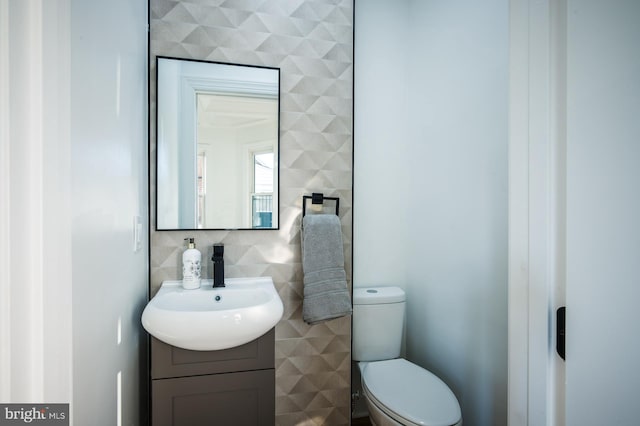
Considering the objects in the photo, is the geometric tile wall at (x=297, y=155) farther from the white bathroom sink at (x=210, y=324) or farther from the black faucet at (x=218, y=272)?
the white bathroom sink at (x=210, y=324)

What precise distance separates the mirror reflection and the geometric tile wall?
0.06 meters

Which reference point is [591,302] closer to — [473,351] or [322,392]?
[473,351]

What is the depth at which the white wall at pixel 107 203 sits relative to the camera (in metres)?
0.73

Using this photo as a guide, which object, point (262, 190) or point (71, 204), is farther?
point (262, 190)

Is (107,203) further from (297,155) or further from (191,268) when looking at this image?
(297,155)

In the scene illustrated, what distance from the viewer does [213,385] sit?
1.25 meters

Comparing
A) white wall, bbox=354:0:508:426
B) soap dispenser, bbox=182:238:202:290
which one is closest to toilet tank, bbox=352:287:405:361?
white wall, bbox=354:0:508:426

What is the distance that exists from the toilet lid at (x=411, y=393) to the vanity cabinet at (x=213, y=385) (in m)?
0.48

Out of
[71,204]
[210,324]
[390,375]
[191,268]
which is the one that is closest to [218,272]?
[191,268]

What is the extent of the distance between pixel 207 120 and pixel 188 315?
0.94 meters

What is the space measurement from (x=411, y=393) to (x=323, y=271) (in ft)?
2.13

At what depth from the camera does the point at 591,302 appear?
0.57 metres

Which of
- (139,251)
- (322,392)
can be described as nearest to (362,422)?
(322,392)

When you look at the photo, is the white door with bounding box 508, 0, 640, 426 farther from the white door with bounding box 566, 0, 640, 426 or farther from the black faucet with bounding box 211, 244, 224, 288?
the black faucet with bounding box 211, 244, 224, 288
